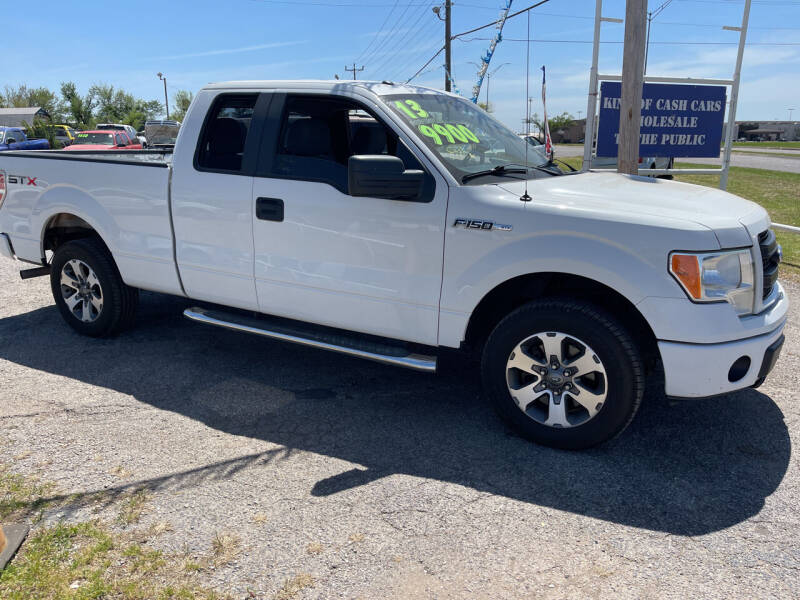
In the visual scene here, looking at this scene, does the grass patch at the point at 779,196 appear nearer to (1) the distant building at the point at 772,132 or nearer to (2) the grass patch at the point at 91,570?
(2) the grass patch at the point at 91,570

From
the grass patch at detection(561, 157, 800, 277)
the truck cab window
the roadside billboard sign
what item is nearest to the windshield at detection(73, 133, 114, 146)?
the grass patch at detection(561, 157, 800, 277)

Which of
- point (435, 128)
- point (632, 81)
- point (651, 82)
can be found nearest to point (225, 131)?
point (435, 128)

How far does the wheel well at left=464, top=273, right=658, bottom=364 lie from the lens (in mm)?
3605

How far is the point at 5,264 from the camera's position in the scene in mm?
8797

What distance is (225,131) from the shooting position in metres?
4.64

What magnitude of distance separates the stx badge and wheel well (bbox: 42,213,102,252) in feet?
10.8

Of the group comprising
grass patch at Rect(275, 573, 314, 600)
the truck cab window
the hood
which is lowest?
grass patch at Rect(275, 573, 314, 600)

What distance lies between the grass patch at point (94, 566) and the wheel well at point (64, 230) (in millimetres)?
2909

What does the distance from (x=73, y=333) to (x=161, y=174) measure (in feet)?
6.19

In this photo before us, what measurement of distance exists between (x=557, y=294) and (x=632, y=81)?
169 inches

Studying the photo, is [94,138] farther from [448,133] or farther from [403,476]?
[403,476]

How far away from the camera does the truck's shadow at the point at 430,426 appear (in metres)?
3.31

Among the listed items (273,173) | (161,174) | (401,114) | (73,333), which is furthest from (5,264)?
(401,114)

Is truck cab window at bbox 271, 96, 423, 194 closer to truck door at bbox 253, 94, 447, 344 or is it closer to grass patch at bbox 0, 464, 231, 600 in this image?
truck door at bbox 253, 94, 447, 344
